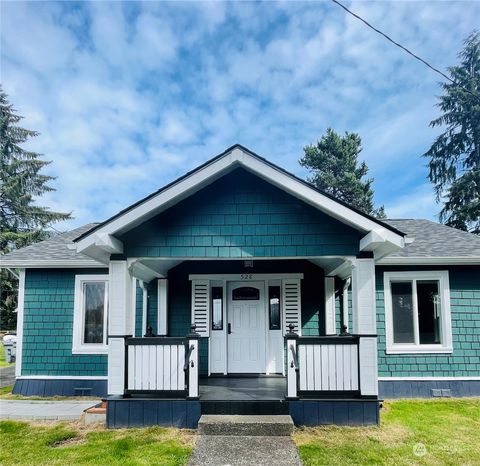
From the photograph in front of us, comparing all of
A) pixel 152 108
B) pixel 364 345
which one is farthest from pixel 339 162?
pixel 364 345

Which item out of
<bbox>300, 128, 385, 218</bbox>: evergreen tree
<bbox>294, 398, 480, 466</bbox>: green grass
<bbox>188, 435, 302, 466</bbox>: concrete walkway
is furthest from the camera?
<bbox>300, 128, 385, 218</bbox>: evergreen tree

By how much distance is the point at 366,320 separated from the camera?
19.6 feet

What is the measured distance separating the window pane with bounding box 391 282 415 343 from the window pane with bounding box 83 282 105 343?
630 cm

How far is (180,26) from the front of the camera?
782 centimetres

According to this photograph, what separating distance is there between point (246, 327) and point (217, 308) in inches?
29.6

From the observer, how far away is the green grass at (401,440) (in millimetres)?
4566

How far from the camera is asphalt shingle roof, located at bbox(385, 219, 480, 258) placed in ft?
26.8

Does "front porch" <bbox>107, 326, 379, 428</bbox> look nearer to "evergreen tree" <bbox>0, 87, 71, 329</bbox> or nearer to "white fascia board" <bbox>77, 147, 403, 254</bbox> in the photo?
"white fascia board" <bbox>77, 147, 403, 254</bbox>

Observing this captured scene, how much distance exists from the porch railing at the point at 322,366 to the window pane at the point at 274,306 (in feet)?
8.47

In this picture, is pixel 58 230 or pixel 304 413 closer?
pixel 304 413

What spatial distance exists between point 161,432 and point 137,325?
3.41 m

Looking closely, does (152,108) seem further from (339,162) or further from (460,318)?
(339,162)

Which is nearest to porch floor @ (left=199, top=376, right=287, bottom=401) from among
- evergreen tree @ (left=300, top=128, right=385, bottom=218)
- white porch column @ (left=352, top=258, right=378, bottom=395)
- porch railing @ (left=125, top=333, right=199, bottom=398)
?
porch railing @ (left=125, top=333, right=199, bottom=398)

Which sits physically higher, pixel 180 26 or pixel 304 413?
pixel 180 26
